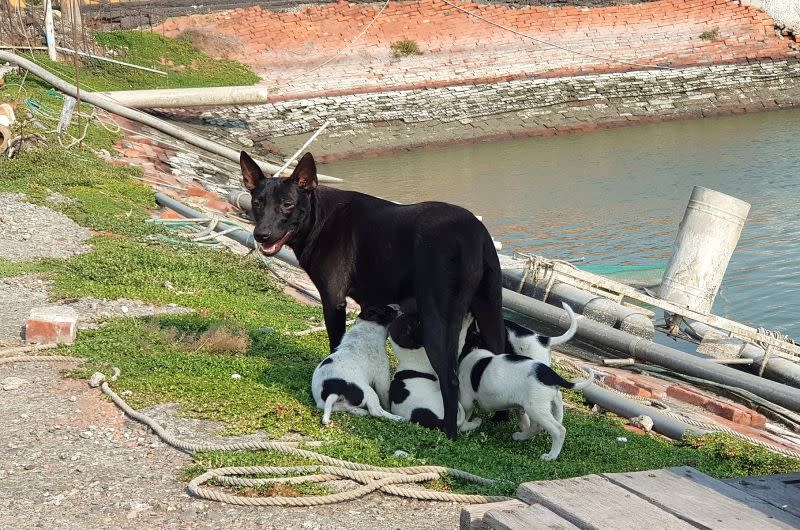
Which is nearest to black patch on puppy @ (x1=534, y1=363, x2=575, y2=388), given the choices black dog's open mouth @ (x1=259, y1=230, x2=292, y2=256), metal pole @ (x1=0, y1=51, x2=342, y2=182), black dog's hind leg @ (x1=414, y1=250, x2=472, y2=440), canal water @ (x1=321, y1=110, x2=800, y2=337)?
black dog's hind leg @ (x1=414, y1=250, x2=472, y2=440)

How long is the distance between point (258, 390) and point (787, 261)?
13955mm

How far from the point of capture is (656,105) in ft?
131

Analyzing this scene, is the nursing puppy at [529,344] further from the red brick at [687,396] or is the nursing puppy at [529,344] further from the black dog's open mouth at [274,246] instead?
the red brick at [687,396]

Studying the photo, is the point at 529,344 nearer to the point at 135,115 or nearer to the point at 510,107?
the point at 135,115

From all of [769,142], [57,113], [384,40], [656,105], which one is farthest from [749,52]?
[57,113]

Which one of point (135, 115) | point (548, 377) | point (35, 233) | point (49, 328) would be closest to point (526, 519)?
point (548, 377)

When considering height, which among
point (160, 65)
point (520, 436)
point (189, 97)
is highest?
point (520, 436)

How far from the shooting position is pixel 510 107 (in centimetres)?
3872

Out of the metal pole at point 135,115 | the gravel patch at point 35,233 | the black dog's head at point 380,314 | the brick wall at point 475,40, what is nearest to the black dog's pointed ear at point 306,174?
the black dog's head at point 380,314

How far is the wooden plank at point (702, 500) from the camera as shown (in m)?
4.30

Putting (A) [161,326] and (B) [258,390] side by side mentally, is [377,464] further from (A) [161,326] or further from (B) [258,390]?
(A) [161,326]

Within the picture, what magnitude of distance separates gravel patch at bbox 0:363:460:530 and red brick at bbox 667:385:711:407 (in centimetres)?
537

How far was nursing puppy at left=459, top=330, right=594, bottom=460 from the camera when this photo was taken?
677 centimetres

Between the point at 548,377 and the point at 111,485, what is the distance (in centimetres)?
282
